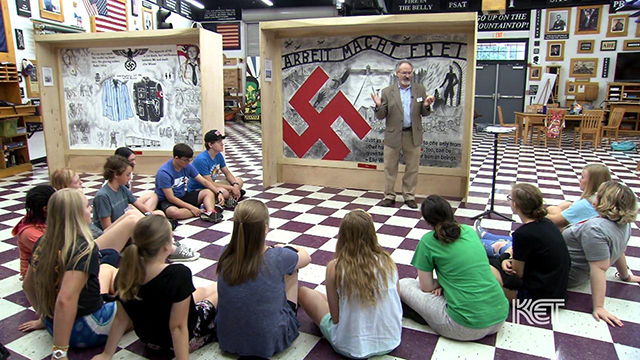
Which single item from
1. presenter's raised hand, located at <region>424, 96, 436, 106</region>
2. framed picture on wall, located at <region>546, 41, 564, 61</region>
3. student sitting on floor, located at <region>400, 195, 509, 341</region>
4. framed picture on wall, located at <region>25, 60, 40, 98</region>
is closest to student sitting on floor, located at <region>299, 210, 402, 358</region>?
student sitting on floor, located at <region>400, 195, 509, 341</region>

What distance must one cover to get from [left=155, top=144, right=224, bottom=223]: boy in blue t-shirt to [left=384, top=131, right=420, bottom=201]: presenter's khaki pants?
209cm

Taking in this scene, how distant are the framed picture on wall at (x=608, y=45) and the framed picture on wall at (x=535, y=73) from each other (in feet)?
5.53

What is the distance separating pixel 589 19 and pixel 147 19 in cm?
1233

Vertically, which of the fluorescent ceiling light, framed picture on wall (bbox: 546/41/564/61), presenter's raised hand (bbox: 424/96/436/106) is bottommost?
presenter's raised hand (bbox: 424/96/436/106)

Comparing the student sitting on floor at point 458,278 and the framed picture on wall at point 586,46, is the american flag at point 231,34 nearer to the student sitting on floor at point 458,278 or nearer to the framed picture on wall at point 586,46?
the framed picture on wall at point 586,46

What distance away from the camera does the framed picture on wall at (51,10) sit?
8.28m

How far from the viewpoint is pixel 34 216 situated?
108 inches

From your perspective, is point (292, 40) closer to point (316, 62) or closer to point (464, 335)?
point (316, 62)

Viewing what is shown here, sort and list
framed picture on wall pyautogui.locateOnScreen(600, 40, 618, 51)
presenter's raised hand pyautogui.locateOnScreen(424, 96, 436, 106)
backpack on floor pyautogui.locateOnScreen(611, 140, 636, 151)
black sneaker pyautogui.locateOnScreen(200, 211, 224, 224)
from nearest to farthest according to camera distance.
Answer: black sneaker pyautogui.locateOnScreen(200, 211, 224, 224), presenter's raised hand pyautogui.locateOnScreen(424, 96, 436, 106), backpack on floor pyautogui.locateOnScreen(611, 140, 636, 151), framed picture on wall pyautogui.locateOnScreen(600, 40, 618, 51)

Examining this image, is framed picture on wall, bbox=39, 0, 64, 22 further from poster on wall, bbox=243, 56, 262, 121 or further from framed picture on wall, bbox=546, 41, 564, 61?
framed picture on wall, bbox=546, 41, 564, 61

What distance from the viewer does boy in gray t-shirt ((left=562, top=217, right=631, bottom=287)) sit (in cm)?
287

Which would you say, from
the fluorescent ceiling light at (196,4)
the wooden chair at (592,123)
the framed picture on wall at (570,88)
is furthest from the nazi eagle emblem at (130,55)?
the framed picture on wall at (570,88)

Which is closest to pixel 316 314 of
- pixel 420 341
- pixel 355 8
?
pixel 420 341

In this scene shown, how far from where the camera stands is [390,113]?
5.50 metres
